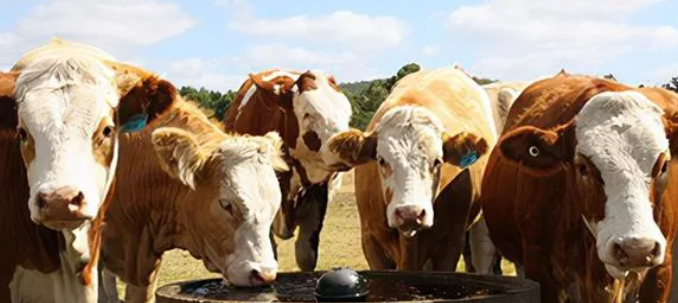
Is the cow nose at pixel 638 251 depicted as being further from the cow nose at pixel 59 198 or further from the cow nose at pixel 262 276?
the cow nose at pixel 59 198

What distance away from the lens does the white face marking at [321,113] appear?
9031mm

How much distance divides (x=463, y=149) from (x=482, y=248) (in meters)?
1.72

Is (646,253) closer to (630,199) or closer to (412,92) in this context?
(630,199)

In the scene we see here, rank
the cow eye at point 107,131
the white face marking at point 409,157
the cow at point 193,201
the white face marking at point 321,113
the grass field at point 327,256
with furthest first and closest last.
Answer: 1. the grass field at point 327,256
2. the white face marking at point 321,113
3. the white face marking at point 409,157
4. the cow at point 193,201
5. the cow eye at point 107,131

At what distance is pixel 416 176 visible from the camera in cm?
684

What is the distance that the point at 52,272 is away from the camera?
5355 millimetres

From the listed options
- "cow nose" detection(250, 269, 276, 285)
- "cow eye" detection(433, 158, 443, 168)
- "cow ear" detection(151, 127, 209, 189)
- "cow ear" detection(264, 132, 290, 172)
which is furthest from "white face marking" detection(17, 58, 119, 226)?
"cow eye" detection(433, 158, 443, 168)

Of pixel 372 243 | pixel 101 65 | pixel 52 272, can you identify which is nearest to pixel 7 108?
pixel 101 65

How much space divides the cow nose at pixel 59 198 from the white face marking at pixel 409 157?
100 inches

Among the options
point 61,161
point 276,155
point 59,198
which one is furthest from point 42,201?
point 276,155

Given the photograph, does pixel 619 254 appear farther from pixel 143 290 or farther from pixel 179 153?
pixel 143 290

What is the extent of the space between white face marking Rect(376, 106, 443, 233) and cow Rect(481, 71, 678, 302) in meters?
0.63

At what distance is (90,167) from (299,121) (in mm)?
4417

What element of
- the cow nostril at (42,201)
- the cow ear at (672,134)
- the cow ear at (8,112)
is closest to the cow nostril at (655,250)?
the cow ear at (672,134)
